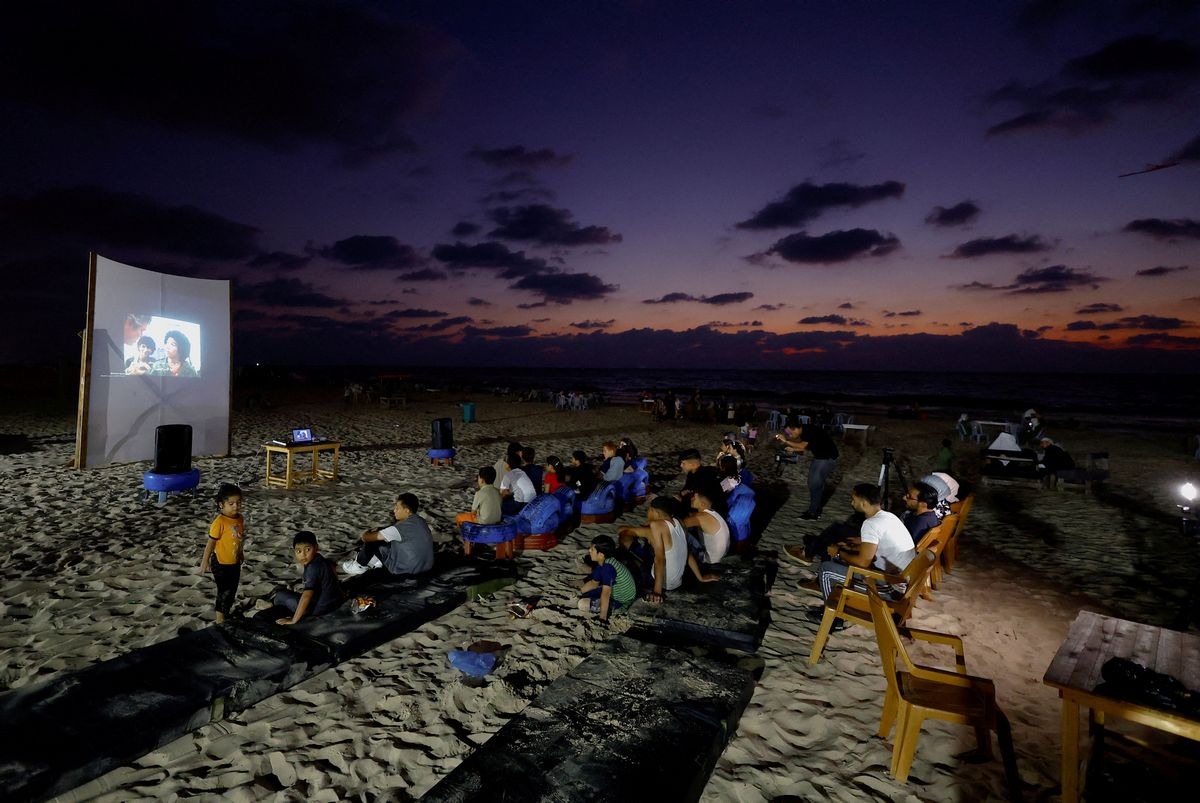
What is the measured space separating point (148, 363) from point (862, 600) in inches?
552

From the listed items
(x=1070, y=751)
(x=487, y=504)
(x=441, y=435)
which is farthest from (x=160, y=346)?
(x=1070, y=751)

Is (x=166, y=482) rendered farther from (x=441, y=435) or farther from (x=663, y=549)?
(x=663, y=549)

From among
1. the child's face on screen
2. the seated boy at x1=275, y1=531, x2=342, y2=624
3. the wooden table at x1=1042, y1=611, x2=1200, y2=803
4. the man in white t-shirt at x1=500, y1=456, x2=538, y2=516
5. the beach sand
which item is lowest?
the beach sand

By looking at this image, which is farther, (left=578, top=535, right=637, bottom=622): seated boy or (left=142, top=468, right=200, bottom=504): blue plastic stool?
(left=142, top=468, right=200, bottom=504): blue plastic stool

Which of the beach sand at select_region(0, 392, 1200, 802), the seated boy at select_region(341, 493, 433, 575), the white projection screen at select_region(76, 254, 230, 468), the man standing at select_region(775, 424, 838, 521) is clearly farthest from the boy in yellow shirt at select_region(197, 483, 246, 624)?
the white projection screen at select_region(76, 254, 230, 468)

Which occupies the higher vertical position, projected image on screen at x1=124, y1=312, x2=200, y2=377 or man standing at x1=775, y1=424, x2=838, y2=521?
projected image on screen at x1=124, y1=312, x2=200, y2=377

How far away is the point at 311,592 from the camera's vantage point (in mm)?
4988

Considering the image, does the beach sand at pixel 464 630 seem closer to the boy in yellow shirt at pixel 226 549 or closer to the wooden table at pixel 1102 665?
the boy in yellow shirt at pixel 226 549

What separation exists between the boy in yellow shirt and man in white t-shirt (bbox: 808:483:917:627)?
5.51 metres

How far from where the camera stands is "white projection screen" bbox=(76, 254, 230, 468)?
11047mm

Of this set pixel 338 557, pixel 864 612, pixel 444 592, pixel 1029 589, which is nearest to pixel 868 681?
pixel 864 612

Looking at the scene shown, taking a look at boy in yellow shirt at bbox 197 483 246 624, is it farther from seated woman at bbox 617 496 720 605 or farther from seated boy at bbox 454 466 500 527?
seated woman at bbox 617 496 720 605

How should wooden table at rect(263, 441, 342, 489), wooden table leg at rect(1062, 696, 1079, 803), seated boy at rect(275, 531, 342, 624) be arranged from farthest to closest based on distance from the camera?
wooden table at rect(263, 441, 342, 489) → seated boy at rect(275, 531, 342, 624) → wooden table leg at rect(1062, 696, 1079, 803)

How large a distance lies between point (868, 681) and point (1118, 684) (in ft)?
6.34
